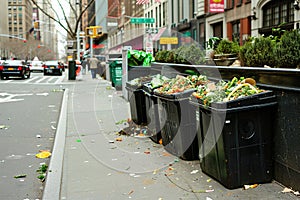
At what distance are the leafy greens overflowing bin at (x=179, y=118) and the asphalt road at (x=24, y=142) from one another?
2053mm

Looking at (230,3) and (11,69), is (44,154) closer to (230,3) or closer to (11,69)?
(11,69)

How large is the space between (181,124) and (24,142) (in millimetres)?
3898

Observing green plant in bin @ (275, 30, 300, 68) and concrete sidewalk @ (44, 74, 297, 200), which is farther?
green plant in bin @ (275, 30, 300, 68)

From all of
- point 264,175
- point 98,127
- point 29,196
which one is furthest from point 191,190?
point 98,127

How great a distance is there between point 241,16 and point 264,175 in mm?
26884

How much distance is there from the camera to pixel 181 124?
6.06 metres

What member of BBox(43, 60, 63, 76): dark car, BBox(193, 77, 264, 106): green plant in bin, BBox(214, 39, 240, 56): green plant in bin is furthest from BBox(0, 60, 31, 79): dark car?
BBox(193, 77, 264, 106): green plant in bin

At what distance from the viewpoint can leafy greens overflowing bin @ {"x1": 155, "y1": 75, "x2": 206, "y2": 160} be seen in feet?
19.7

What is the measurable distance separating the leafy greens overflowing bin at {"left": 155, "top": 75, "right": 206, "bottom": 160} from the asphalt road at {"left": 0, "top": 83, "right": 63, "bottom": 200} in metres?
2.05

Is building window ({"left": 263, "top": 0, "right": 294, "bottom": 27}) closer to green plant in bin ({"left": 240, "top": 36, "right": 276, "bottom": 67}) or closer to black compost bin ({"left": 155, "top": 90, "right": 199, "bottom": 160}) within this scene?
green plant in bin ({"left": 240, "top": 36, "right": 276, "bottom": 67})

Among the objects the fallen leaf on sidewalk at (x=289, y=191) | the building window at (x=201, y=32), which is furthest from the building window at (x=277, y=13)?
the fallen leaf on sidewalk at (x=289, y=191)

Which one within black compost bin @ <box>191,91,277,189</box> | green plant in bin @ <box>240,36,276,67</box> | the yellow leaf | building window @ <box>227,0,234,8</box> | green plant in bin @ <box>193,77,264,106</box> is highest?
building window @ <box>227,0,234,8</box>

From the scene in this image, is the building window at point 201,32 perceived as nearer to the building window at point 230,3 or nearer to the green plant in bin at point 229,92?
the building window at point 230,3

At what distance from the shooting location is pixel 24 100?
53.8ft
